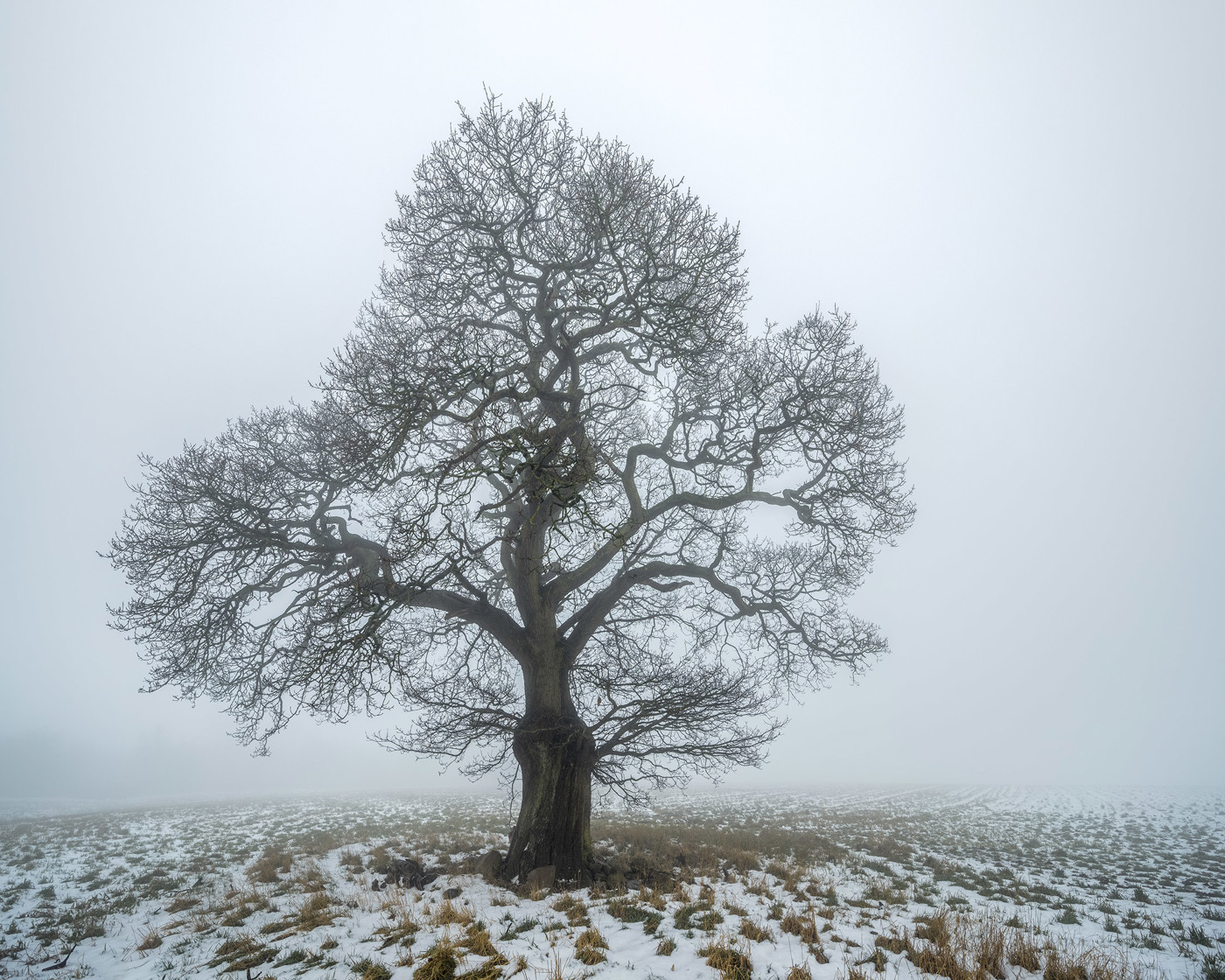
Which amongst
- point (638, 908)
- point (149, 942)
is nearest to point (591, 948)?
point (638, 908)

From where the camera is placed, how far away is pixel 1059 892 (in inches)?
321

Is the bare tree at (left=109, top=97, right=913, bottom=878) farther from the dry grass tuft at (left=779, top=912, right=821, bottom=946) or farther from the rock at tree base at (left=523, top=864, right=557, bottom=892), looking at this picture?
the dry grass tuft at (left=779, top=912, right=821, bottom=946)

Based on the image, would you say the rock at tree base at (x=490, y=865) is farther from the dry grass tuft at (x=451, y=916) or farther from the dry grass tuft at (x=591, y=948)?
the dry grass tuft at (x=591, y=948)

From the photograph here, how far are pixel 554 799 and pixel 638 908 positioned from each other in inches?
82.3

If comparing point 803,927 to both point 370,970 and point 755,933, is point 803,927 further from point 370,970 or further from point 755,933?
point 370,970

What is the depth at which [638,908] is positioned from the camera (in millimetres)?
6180

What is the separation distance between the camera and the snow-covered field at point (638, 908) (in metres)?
4.85

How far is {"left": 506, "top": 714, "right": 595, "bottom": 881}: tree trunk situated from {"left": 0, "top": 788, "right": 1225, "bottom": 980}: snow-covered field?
2.30 feet

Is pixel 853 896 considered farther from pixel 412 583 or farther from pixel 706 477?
pixel 412 583

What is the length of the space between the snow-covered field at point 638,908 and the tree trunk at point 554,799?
702mm

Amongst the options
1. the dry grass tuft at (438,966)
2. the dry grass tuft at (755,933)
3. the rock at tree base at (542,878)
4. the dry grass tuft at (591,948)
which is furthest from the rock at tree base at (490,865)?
the dry grass tuft at (755,933)

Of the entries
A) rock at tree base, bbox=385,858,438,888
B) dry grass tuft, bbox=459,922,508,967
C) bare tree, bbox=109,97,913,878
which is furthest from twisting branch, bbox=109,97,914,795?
dry grass tuft, bbox=459,922,508,967

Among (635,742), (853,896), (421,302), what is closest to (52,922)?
(635,742)

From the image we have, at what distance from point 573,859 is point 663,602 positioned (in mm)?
4748
